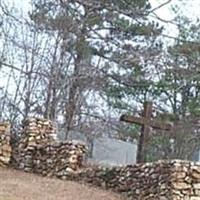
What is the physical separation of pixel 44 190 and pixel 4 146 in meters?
3.30

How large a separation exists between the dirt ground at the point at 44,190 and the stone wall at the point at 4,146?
1.48 metres

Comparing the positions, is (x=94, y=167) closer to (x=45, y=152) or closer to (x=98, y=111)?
(x=45, y=152)

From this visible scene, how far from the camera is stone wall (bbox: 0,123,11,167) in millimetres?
13786

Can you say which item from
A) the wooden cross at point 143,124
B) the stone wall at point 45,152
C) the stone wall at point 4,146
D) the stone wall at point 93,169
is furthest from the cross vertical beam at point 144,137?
the stone wall at point 4,146

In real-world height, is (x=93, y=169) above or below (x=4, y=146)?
below

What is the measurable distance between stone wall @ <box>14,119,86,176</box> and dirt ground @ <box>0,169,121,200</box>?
65 centimetres

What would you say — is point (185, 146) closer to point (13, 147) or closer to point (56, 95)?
point (56, 95)

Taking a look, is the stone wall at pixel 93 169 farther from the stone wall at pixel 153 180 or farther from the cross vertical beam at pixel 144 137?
the cross vertical beam at pixel 144 137

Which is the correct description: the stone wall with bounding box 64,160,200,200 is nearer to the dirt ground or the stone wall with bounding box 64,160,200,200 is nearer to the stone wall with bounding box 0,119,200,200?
the stone wall with bounding box 0,119,200,200

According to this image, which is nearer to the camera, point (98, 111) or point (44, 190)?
point (44, 190)

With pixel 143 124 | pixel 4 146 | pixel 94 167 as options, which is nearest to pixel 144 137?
pixel 143 124

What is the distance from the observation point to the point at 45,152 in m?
13.3

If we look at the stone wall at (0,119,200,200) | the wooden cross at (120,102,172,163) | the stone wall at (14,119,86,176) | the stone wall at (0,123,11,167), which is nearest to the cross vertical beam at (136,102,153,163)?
the wooden cross at (120,102,172,163)

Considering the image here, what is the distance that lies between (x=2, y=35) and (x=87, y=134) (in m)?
3.49
